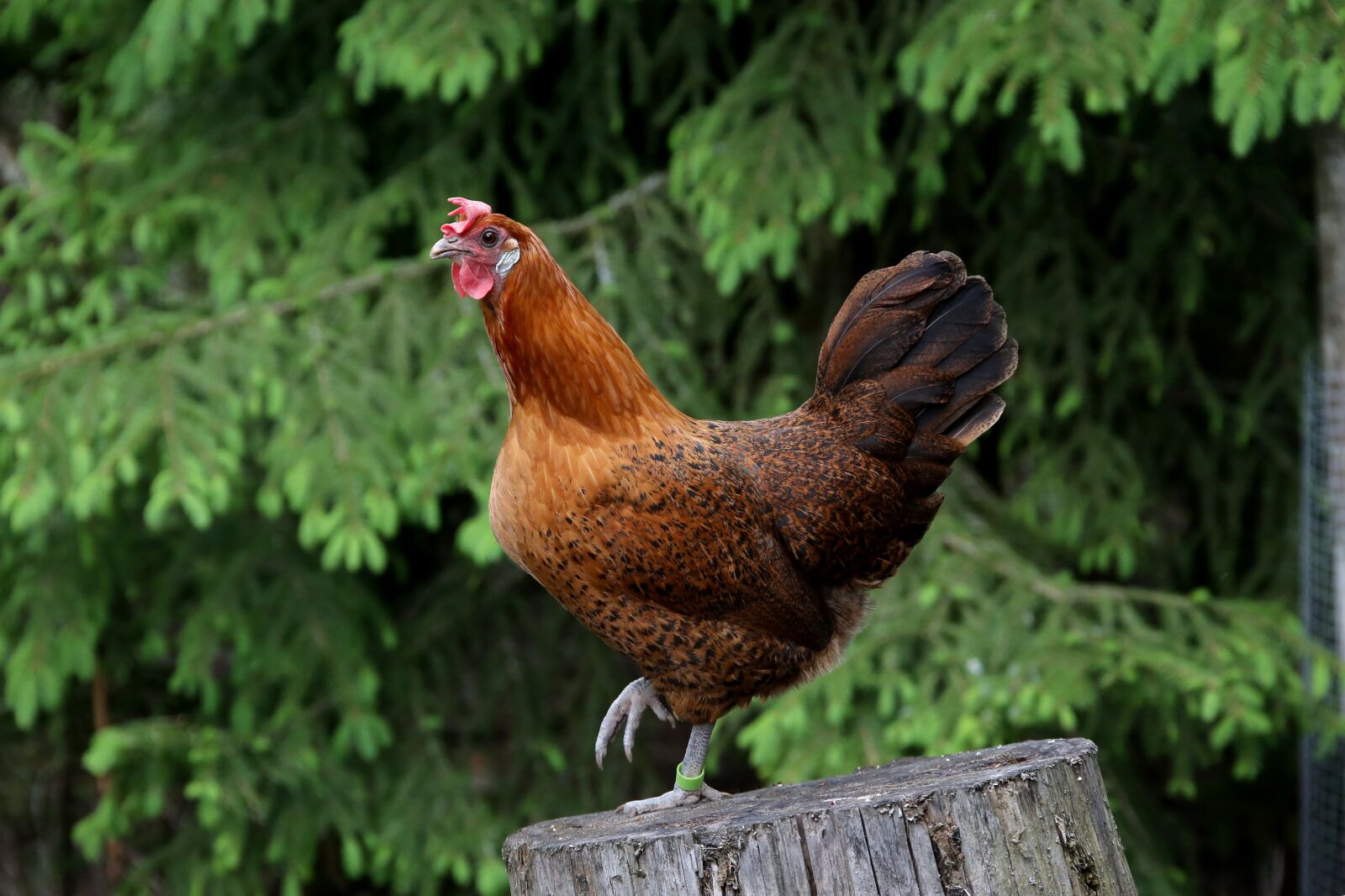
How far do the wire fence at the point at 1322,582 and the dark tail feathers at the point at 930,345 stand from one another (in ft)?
8.11

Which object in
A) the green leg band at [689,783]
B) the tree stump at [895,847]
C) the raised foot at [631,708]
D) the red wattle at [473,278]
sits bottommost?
the tree stump at [895,847]

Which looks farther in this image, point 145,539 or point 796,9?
point 145,539

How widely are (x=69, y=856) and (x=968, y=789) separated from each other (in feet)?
18.6

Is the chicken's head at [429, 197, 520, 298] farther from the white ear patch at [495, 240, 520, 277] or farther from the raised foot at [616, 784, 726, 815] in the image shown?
the raised foot at [616, 784, 726, 815]

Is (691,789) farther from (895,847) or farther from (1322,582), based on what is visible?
(1322,582)

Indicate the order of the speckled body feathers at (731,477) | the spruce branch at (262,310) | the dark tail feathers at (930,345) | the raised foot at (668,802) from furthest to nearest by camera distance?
1. the spruce branch at (262,310)
2. the dark tail feathers at (930,345)
3. the raised foot at (668,802)
4. the speckled body feathers at (731,477)

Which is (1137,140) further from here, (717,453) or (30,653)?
(30,653)

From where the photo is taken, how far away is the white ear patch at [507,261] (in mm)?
3020

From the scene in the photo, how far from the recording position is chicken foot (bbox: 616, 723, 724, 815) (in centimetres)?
333

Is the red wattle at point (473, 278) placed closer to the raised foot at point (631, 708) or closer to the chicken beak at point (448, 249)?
the chicken beak at point (448, 249)

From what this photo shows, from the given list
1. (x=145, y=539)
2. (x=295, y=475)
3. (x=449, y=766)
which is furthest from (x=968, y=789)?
(x=145, y=539)

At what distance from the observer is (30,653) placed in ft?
17.1

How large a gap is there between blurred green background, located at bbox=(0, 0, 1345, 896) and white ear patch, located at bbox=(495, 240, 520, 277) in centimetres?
170

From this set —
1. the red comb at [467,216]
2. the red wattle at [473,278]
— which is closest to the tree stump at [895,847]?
the red wattle at [473,278]
